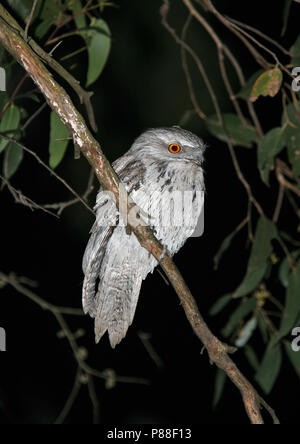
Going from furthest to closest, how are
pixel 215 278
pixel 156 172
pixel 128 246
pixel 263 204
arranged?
pixel 215 278, pixel 263 204, pixel 128 246, pixel 156 172

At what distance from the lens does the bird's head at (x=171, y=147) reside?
209 cm

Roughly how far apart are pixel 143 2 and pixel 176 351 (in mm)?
3063

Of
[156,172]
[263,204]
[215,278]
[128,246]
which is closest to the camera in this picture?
[156,172]

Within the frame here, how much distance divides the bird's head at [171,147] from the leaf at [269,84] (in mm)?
367

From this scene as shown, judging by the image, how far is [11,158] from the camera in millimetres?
2133

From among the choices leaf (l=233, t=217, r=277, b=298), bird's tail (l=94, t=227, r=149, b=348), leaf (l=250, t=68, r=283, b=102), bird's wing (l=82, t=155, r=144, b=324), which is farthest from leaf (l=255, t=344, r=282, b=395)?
leaf (l=250, t=68, r=283, b=102)

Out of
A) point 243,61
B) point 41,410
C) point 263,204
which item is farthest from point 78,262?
point 243,61

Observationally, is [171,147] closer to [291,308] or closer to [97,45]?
[97,45]

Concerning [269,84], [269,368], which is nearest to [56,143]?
[269,84]

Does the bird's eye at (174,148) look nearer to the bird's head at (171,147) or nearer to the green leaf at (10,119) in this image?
the bird's head at (171,147)

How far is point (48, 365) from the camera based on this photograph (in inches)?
180

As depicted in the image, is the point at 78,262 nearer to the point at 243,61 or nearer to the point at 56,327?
the point at 56,327

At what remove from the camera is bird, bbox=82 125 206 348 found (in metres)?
2.08

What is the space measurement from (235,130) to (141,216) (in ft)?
2.34
